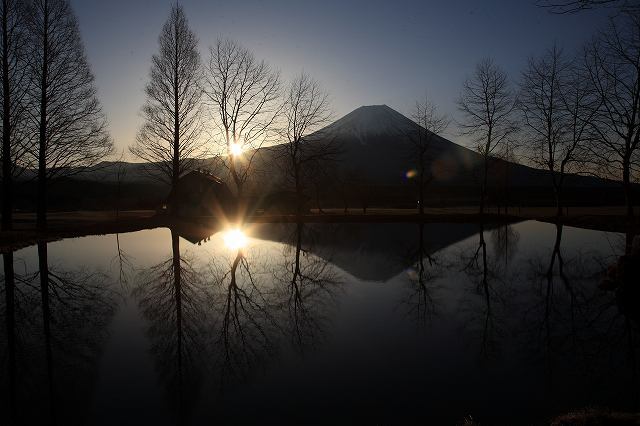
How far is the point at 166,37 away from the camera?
2891 centimetres

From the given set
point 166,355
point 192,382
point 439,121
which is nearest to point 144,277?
point 166,355

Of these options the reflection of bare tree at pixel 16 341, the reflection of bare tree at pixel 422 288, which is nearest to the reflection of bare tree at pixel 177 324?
the reflection of bare tree at pixel 16 341

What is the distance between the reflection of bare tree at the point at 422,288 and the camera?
7855mm

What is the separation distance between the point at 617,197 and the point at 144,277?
79143mm

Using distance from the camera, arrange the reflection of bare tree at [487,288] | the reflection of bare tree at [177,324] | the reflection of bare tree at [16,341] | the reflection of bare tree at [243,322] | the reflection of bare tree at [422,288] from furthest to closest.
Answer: the reflection of bare tree at [422,288] < the reflection of bare tree at [487,288] < the reflection of bare tree at [243,322] < the reflection of bare tree at [177,324] < the reflection of bare tree at [16,341]

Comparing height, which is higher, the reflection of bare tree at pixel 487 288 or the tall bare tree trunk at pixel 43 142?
the tall bare tree trunk at pixel 43 142

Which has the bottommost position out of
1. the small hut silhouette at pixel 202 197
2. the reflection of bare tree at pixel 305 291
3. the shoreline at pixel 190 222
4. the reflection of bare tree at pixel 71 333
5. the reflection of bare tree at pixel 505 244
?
the reflection of bare tree at pixel 71 333

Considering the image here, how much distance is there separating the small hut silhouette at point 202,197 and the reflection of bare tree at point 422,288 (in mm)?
25656

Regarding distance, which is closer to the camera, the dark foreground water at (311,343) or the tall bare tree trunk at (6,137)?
the dark foreground water at (311,343)

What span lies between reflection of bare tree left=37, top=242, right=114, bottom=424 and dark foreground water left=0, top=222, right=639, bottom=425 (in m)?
0.03

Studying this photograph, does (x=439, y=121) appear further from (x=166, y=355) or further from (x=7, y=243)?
(x=166, y=355)

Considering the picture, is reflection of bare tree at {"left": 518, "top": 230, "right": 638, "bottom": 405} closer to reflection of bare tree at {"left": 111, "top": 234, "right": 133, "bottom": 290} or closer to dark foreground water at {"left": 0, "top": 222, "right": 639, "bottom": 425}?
dark foreground water at {"left": 0, "top": 222, "right": 639, "bottom": 425}

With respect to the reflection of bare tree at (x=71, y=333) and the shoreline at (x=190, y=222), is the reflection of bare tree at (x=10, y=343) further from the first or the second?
the shoreline at (x=190, y=222)

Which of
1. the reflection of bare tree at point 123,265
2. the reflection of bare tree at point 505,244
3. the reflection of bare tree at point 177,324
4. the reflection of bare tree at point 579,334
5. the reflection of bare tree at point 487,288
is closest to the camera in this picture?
the reflection of bare tree at point 177,324
